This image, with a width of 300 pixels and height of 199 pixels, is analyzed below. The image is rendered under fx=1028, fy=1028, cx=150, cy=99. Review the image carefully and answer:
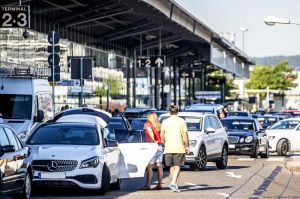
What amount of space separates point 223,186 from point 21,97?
26.8 feet

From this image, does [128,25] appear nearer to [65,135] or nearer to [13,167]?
[65,135]

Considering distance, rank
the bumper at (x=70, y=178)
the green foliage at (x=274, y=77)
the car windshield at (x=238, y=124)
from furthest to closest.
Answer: the green foliage at (x=274, y=77), the car windshield at (x=238, y=124), the bumper at (x=70, y=178)

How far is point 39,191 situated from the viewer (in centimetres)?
2064

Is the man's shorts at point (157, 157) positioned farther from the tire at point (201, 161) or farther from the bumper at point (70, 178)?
the tire at point (201, 161)

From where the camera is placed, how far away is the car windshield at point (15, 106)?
94.2 ft

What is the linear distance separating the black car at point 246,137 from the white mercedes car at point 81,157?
1524cm

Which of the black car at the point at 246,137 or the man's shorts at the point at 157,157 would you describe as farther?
the black car at the point at 246,137

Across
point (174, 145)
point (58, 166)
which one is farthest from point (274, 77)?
point (58, 166)

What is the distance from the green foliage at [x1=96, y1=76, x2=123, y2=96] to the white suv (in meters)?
33.4

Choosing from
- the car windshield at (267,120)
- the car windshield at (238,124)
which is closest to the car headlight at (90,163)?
the car windshield at (238,124)

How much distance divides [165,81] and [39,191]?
2944 inches

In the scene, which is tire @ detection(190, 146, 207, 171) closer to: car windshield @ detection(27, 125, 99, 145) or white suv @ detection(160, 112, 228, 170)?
white suv @ detection(160, 112, 228, 170)

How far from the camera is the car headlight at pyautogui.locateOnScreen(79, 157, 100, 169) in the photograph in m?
19.7

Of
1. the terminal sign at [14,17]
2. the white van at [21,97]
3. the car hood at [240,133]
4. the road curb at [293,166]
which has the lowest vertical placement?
the road curb at [293,166]
